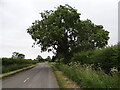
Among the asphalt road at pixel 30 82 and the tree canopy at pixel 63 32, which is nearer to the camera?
the asphalt road at pixel 30 82

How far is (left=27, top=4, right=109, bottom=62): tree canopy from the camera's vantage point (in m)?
36.5

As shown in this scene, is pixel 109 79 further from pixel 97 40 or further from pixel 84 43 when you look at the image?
pixel 97 40

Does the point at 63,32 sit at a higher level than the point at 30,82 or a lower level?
higher

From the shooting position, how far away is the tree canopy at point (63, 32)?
36500 mm

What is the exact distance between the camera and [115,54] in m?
10.3

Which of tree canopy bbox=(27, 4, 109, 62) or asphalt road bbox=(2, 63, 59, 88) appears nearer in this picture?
asphalt road bbox=(2, 63, 59, 88)

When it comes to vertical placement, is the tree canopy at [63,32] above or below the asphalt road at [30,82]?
above

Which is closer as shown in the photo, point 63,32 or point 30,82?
point 30,82

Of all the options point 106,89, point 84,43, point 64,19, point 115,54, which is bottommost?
point 106,89

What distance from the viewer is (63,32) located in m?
35.9

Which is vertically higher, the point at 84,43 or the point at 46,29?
the point at 46,29

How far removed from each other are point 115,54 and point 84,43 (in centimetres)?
2963

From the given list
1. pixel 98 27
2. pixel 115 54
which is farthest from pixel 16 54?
pixel 115 54

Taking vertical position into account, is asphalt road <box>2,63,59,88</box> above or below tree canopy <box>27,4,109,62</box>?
below
